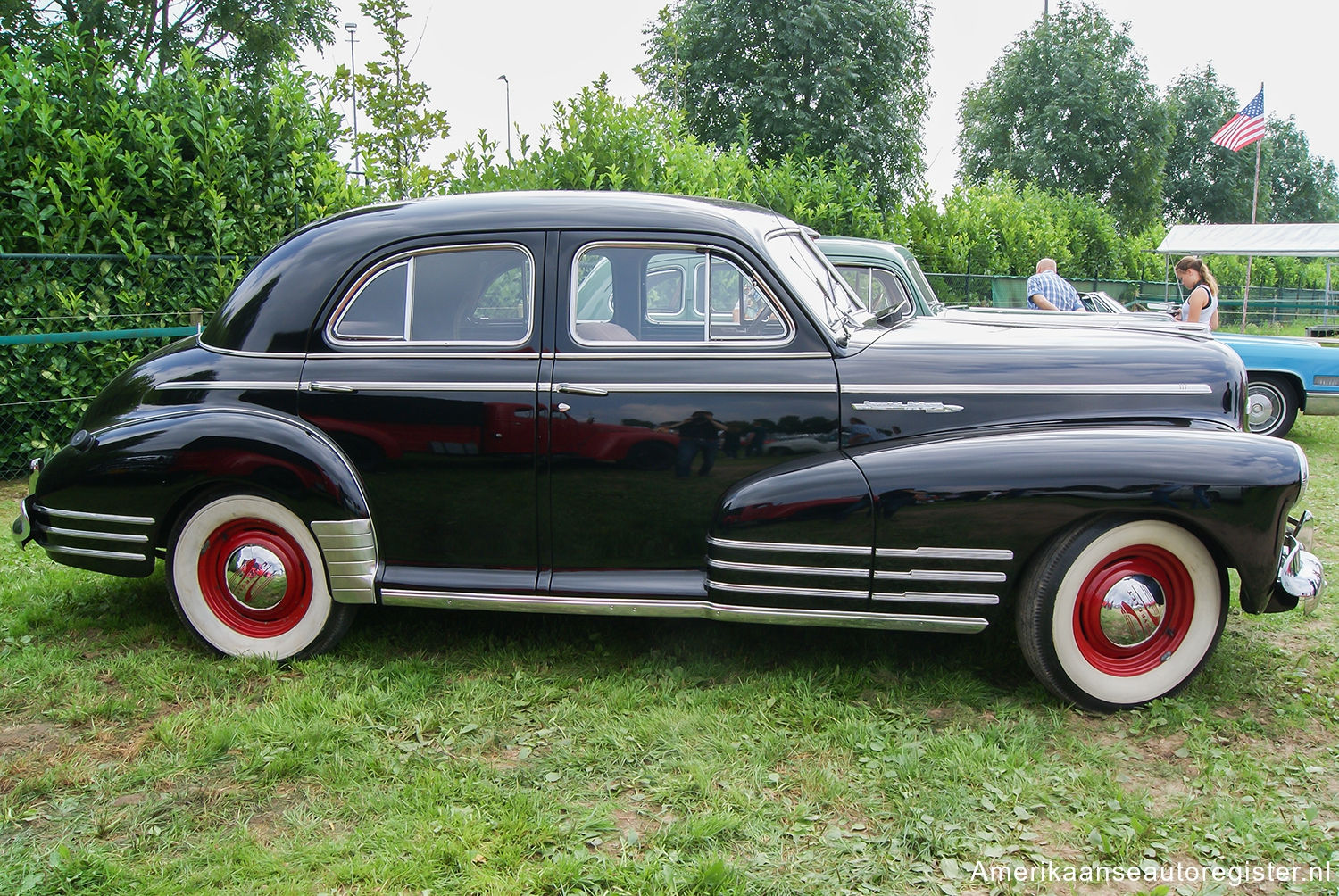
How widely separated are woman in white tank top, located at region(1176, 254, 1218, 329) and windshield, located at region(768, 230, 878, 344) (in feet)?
Result: 20.0

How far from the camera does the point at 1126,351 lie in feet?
11.7

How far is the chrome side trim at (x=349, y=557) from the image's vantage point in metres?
3.64

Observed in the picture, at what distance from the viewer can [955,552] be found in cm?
327

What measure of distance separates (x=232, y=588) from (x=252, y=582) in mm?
96

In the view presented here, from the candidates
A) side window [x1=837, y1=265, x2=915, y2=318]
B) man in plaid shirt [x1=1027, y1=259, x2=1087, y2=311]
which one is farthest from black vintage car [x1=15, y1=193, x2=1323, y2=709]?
man in plaid shirt [x1=1027, y1=259, x2=1087, y2=311]

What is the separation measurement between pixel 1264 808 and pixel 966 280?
11.8 metres

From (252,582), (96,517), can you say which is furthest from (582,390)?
(96,517)

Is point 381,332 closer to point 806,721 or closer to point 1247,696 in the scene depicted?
point 806,721

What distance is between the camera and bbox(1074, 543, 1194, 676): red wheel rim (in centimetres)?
330

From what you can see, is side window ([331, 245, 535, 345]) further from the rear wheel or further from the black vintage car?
the rear wheel

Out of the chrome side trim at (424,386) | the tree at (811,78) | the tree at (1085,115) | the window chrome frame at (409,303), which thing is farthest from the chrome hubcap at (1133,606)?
the tree at (1085,115)

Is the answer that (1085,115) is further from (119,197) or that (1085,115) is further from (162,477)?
(162,477)

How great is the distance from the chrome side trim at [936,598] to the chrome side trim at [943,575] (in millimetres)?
58

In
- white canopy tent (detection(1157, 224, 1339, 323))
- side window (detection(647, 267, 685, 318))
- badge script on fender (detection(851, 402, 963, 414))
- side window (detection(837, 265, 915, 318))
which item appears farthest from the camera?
white canopy tent (detection(1157, 224, 1339, 323))
